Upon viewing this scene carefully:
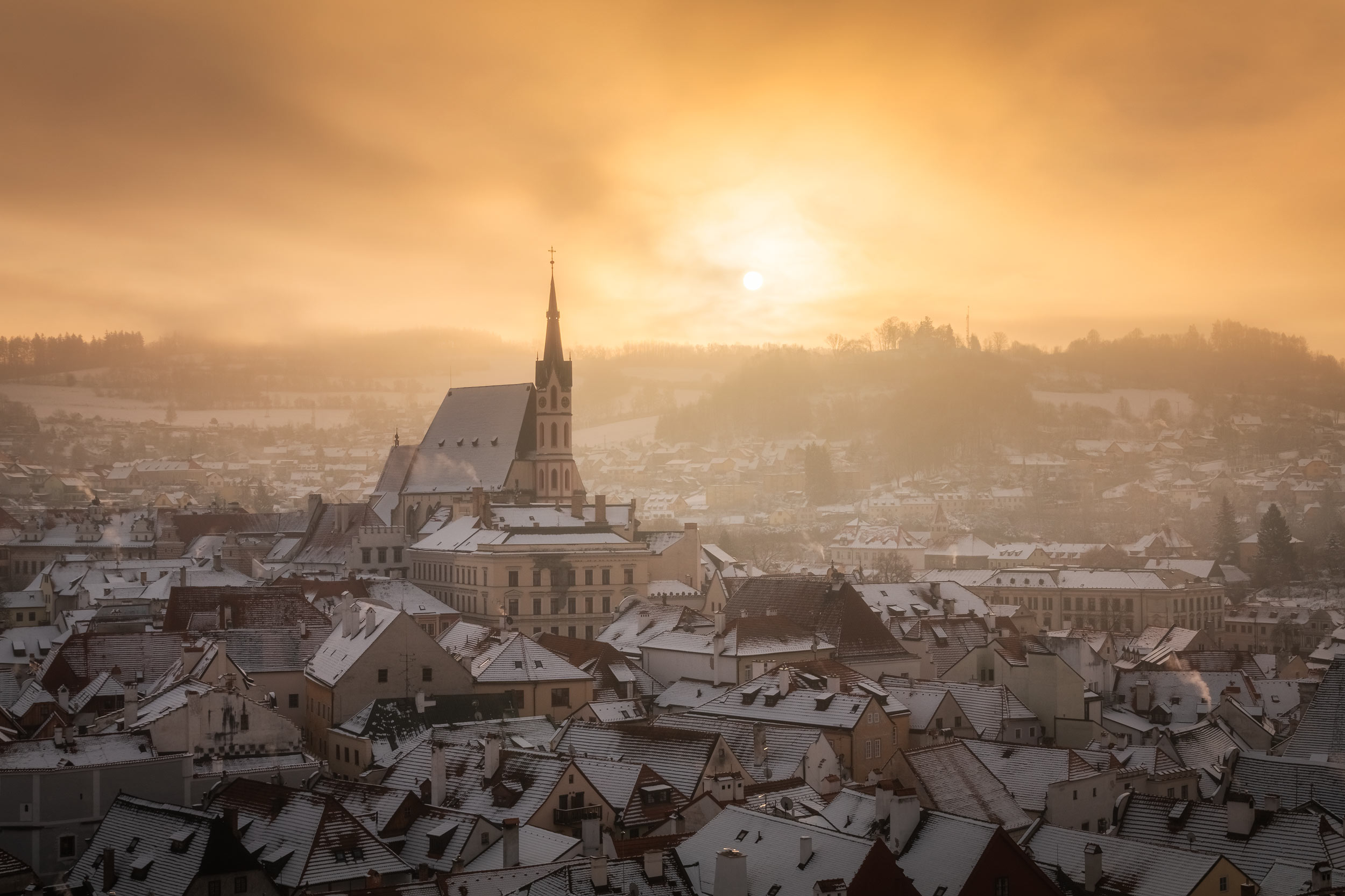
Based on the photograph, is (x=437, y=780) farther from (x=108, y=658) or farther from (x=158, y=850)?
(x=108, y=658)

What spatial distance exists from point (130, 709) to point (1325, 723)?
41064 mm

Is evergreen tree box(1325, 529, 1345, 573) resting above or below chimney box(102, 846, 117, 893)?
below

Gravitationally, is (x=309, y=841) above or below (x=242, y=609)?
below

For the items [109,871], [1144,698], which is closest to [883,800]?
[109,871]

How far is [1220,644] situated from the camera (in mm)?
122062

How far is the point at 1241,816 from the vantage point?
37.3m

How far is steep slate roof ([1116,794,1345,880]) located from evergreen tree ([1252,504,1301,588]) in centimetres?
13295

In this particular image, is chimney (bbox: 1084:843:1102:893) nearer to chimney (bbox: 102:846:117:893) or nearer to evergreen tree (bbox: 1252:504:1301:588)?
chimney (bbox: 102:846:117:893)

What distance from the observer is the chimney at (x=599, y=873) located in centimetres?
3425

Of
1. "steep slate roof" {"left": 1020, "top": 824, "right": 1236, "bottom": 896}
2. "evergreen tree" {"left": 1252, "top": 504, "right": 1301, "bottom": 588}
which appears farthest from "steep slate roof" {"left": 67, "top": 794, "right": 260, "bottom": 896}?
"evergreen tree" {"left": 1252, "top": 504, "right": 1301, "bottom": 588}

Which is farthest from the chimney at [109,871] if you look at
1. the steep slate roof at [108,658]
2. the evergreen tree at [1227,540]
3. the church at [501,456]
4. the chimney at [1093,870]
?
the evergreen tree at [1227,540]

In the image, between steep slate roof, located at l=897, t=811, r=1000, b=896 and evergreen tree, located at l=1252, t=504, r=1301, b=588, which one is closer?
steep slate roof, located at l=897, t=811, r=1000, b=896

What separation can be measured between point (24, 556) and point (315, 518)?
32.3 m

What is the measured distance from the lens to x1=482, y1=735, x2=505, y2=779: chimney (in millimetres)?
43719
